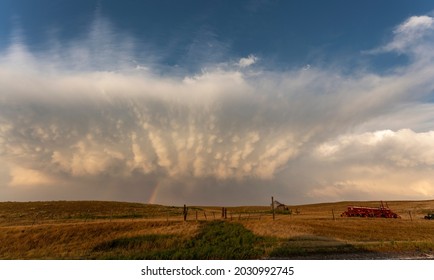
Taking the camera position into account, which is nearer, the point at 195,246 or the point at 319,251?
the point at 319,251

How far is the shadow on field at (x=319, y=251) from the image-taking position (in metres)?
23.7

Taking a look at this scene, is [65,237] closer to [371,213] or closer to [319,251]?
[319,251]

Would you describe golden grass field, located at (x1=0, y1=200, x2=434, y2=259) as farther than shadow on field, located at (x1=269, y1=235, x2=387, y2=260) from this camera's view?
Yes

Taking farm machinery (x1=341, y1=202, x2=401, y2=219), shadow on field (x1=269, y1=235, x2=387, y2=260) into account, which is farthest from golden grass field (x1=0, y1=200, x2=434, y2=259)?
farm machinery (x1=341, y1=202, x2=401, y2=219)

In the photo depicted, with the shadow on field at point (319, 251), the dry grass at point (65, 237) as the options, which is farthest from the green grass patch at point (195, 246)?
the shadow on field at point (319, 251)

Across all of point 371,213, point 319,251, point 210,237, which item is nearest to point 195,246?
point 210,237

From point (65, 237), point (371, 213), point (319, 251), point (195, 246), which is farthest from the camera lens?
point (371, 213)

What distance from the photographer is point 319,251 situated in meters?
25.0

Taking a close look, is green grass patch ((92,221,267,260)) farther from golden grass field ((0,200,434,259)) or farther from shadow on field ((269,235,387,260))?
shadow on field ((269,235,387,260))

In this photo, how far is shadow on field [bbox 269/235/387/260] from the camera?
2372cm

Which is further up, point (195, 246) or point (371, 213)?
point (371, 213)

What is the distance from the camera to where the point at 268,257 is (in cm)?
2441

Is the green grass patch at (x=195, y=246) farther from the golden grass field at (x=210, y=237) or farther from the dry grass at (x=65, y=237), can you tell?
the dry grass at (x=65, y=237)
